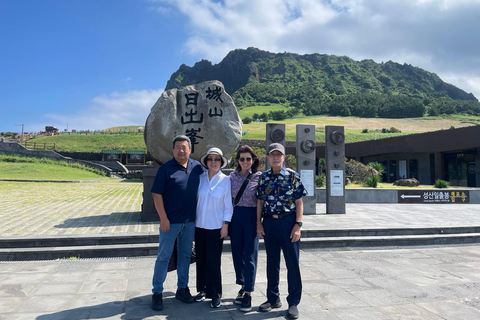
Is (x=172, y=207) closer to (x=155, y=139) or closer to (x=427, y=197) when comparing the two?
(x=155, y=139)

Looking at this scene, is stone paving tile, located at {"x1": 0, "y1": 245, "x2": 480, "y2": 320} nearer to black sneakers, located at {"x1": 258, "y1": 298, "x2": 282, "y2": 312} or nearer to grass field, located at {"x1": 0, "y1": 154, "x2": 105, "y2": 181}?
black sneakers, located at {"x1": 258, "y1": 298, "x2": 282, "y2": 312}

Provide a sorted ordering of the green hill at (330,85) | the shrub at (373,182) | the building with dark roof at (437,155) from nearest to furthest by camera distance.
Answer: the shrub at (373,182) < the building with dark roof at (437,155) < the green hill at (330,85)

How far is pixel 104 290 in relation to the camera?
398 cm

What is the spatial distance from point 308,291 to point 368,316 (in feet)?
2.82

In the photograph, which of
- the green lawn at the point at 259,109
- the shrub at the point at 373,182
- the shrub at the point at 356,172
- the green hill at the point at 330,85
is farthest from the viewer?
the green lawn at the point at 259,109

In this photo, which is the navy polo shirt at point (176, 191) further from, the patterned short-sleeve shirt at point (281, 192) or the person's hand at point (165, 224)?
the patterned short-sleeve shirt at point (281, 192)

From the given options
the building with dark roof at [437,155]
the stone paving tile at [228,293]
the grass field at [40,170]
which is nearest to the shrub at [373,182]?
the building with dark roof at [437,155]

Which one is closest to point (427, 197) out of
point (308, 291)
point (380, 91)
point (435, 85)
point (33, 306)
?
point (308, 291)

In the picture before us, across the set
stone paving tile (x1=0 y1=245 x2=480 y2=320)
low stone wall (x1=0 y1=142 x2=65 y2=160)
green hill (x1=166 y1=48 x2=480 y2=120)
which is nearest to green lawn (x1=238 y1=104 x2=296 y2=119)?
green hill (x1=166 y1=48 x2=480 y2=120)

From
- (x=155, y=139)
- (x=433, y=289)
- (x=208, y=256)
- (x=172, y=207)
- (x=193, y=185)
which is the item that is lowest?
(x=433, y=289)

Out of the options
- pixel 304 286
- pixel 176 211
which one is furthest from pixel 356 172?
pixel 176 211

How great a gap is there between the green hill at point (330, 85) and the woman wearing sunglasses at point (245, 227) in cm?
8074

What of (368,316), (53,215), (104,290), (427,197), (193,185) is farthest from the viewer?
(427,197)

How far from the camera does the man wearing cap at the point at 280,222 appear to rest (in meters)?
3.34
